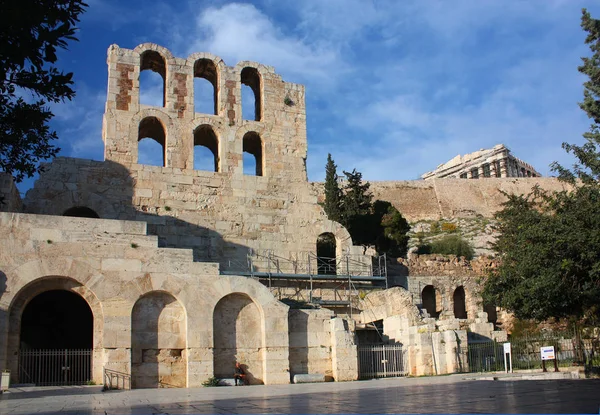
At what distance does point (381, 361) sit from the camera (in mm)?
22891

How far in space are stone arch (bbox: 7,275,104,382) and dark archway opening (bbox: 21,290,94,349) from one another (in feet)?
14.6

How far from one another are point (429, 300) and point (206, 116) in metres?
Answer: 18.1

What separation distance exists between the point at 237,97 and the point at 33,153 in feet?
57.9

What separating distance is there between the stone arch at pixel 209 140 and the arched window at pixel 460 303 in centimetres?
1708

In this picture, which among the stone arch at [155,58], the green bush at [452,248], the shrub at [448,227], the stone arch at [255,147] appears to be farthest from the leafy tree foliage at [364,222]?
the stone arch at [155,58]

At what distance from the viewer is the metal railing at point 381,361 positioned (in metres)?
22.7

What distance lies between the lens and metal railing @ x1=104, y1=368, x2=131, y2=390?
18.5 m

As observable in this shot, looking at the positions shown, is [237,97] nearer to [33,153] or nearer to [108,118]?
[108,118]

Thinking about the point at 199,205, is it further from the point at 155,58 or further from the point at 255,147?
the point at 155,58

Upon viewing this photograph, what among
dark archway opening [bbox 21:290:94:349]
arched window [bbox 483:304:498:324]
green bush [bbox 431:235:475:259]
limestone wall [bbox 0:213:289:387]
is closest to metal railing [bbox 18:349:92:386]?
limestone wall [bbox 0:213:289:387]

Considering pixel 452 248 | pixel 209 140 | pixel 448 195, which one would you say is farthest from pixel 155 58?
pixel 448 195

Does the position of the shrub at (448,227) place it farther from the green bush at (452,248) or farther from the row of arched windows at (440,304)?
the row of arched windows at (440,304)

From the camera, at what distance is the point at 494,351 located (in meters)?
22.9

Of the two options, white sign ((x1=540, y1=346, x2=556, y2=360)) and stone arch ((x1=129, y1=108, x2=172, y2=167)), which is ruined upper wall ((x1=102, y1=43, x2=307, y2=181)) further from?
white sign ((x1=540, y1=346, x2=556, y2=360))
